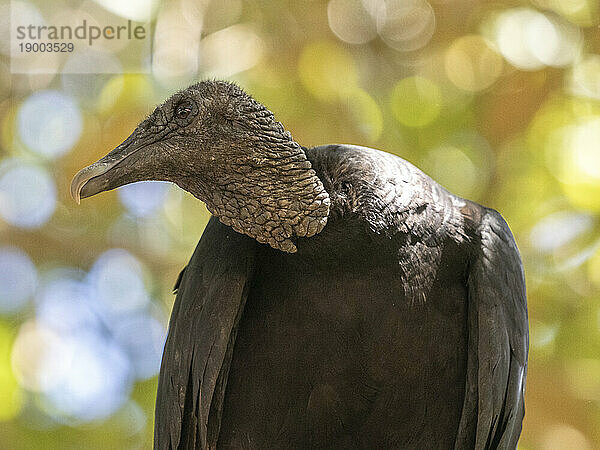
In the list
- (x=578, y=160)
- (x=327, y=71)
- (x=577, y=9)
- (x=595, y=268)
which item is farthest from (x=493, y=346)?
(x=577, y=9)

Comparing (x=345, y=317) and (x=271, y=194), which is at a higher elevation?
(x=271, y=194)

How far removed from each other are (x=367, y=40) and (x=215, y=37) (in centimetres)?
78

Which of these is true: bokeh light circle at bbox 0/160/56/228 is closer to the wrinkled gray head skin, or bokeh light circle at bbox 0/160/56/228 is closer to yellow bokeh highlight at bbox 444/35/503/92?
yellow bokeh highlight at bbox 444/35/503/92

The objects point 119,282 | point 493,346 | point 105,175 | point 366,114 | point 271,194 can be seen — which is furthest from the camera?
point 119,282

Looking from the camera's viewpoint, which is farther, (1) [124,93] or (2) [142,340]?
(2) [142,340]

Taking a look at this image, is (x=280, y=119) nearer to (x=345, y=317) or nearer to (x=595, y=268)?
(x=595, y=268)

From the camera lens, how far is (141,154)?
1661 mm

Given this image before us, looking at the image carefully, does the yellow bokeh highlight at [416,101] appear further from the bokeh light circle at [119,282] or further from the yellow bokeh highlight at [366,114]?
the bokeh light circle at [119,282]

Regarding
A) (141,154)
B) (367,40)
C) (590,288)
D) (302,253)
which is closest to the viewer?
(141,154)

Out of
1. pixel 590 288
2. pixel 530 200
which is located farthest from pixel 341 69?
pixel 590 288

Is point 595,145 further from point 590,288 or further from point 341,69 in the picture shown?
point 341,69

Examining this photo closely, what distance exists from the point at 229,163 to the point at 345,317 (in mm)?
471

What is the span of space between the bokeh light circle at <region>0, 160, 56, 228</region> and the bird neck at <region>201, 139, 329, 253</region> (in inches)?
97.2

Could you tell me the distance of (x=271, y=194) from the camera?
1.74 metres
